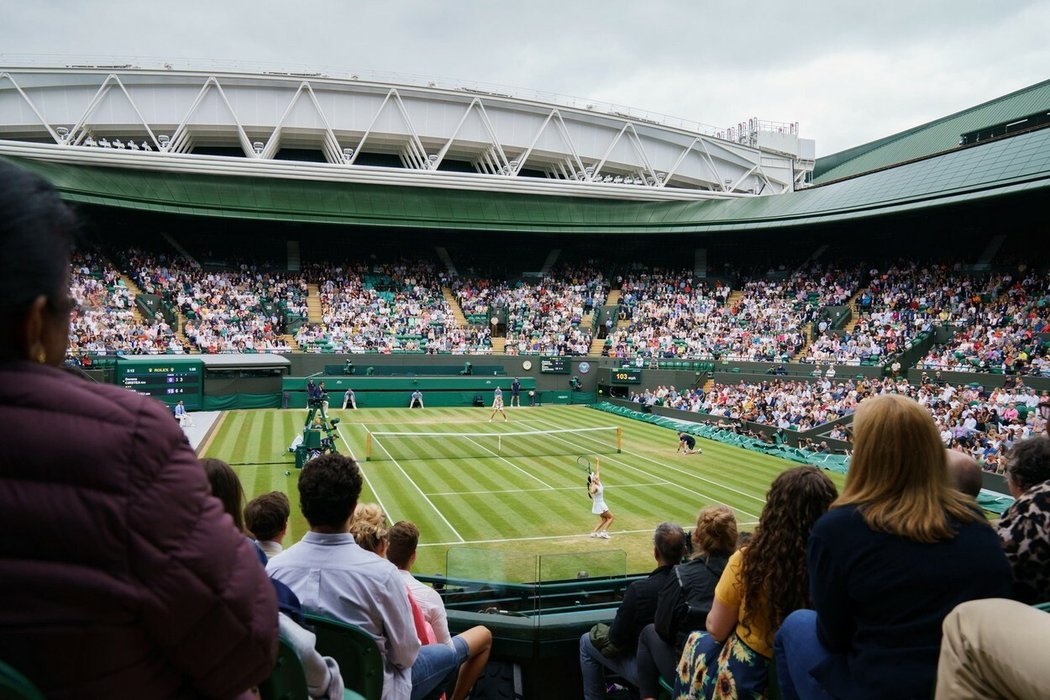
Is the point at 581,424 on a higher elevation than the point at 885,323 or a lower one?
lower

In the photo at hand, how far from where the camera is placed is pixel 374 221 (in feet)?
151

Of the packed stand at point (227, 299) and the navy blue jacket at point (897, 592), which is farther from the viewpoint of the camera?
the packed stand at point (227, 299)

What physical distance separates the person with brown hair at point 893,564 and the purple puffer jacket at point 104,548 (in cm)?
225

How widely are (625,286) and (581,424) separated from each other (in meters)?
19.9

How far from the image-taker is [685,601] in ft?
14.6

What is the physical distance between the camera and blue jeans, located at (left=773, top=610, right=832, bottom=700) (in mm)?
2910

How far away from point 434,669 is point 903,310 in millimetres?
38236

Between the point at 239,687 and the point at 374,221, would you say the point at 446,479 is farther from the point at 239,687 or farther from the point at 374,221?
the point at 374,221

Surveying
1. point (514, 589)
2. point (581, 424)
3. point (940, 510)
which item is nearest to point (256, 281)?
point (581, 424)

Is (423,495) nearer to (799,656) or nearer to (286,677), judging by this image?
(799,656)

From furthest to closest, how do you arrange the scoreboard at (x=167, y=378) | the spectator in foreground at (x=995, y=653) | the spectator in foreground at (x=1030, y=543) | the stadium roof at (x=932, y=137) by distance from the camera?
the stadium roof at (x=932, y=137), the scoreboard at (x=167, y=378), the spectator in foreground at (x=1030, y=543), the spectator in foreground at (x=995, y=653)

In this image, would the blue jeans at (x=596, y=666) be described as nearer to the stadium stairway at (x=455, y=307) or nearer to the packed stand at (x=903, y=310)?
the packed stand at (x=903, y=310)

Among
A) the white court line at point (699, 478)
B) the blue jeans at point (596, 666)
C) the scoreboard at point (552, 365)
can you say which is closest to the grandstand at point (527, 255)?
the scoreboard at point (552, 365)

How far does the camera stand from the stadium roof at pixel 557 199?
33.1 meters
